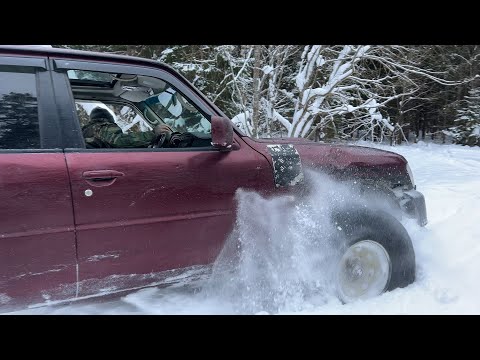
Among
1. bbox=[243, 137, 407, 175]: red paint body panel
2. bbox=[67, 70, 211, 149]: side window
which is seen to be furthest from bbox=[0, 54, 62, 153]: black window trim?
bbox=[243, 137, 407, 175]: red paint body panel

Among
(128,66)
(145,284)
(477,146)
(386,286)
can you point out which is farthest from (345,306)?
(477,146)

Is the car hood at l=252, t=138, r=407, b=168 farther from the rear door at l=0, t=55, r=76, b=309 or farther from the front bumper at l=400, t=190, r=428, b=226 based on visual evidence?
the rear door at l=0, t=55, r=76, b=309

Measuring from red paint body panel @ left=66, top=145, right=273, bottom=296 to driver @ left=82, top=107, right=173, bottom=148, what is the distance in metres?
0.47

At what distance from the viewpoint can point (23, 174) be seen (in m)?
2.04

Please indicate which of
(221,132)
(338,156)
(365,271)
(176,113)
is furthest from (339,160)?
(176,113)

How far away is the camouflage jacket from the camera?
2.76 m

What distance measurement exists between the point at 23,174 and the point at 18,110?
426mm

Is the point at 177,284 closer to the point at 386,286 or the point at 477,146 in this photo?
the point at 386,286

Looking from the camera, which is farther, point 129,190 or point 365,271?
point 365,271

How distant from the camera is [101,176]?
221 cm

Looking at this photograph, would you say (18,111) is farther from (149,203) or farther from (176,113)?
(176,113)

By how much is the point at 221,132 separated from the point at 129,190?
0.70m

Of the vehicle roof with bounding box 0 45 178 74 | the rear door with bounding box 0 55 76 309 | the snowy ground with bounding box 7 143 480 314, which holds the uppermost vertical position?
the vehicle roof with bounding box 0 45 178 74

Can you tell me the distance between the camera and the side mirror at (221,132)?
2.49 m
